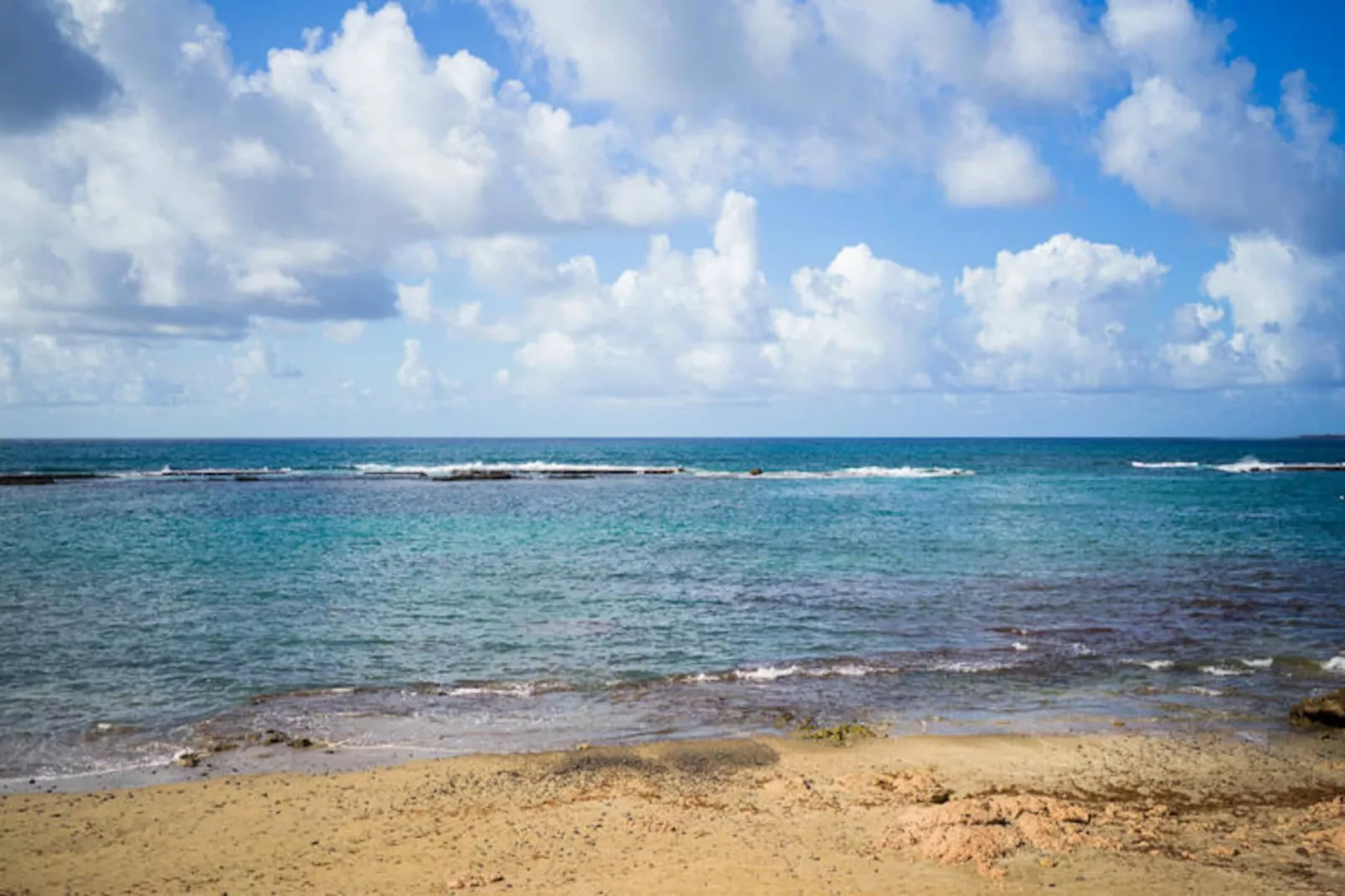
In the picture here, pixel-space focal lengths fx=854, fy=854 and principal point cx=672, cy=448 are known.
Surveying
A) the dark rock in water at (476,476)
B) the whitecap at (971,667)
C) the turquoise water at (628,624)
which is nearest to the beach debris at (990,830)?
the turquoise water at (628,624)

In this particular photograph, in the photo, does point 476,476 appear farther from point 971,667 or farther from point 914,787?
point 914,787

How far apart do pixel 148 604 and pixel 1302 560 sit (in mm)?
40113

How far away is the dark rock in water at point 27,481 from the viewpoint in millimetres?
69750

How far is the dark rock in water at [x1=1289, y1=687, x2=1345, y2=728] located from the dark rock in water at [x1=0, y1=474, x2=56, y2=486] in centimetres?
8315

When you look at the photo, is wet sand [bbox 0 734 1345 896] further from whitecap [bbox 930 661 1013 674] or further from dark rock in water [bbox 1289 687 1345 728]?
whitecap [bbox 930 661 1013 674]

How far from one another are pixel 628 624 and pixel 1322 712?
14312mm

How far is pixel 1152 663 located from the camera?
1853cm

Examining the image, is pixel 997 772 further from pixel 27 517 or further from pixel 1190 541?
pixel 27 517

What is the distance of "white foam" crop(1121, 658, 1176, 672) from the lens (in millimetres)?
18281

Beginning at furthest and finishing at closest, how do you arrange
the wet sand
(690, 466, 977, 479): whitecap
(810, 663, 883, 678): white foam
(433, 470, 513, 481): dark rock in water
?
(690, 466, 977, 479): whitecap
(433, 470, 513, 481): dark rock in water
(810, 663, 883, 678): white foam
the wet sand

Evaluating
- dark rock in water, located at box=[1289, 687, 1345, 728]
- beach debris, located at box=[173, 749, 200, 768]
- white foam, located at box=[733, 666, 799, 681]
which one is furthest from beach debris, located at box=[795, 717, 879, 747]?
beach debris, located at box=[173, 749, 200, 768]

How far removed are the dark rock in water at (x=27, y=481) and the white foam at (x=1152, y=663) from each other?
7994 centimetres

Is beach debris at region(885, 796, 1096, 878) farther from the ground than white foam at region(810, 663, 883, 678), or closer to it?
farther from the ground

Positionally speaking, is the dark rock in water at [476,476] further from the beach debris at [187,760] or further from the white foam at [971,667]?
the beach debris at [187,760]
